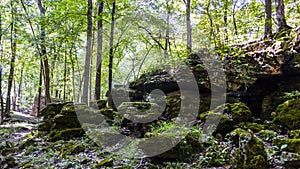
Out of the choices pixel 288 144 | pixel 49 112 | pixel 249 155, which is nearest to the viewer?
pixel 249 155

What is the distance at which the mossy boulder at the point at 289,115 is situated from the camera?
5.49 meters

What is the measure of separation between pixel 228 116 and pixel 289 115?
4.73 ft

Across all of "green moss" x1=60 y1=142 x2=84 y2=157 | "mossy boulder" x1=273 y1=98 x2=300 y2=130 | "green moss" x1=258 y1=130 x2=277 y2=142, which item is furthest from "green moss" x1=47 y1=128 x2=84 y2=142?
"mossy boulder" x1=273 y1=98 x2=300 y2=130

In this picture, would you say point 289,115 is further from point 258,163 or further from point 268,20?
point 268,20

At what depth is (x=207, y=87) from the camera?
8.11 meters

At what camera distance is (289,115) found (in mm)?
5742

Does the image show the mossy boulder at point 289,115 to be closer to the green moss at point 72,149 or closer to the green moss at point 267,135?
the green moss at point 267,135

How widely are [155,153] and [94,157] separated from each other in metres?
1.71

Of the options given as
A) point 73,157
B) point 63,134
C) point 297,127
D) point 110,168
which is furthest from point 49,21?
point 297,127

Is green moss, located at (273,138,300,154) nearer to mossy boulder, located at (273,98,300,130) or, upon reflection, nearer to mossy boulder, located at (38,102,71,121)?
mossy boulder, located at (273,98,300,130)

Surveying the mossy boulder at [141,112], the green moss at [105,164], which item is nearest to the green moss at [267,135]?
the mossy boulder at [141,112]

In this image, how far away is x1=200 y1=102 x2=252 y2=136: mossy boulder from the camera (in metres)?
6.07

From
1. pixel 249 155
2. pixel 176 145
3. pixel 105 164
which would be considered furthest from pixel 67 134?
pixel 249 155

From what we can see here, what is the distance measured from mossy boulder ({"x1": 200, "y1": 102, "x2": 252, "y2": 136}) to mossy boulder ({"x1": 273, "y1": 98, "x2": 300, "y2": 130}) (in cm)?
78
